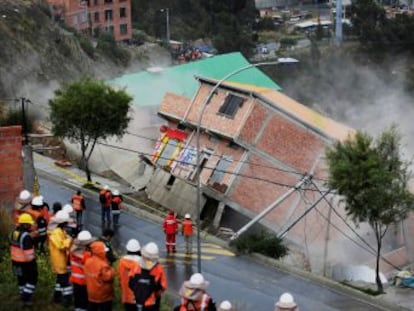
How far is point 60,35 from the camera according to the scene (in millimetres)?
60594

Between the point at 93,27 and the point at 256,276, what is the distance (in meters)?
64.2

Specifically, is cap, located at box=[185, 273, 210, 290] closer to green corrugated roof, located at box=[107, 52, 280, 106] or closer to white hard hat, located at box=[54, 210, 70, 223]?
white hard hat, located at box=[54, 210, 70, 223]

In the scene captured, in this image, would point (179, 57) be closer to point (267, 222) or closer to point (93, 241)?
point (267, 222)

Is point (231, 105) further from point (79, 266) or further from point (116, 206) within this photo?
point (79, 266)

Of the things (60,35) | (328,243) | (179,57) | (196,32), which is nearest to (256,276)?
(328,243)

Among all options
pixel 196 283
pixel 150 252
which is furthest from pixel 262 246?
pixel 196 283

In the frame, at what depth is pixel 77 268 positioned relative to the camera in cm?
1135

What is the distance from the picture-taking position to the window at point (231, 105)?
28562 millimetres

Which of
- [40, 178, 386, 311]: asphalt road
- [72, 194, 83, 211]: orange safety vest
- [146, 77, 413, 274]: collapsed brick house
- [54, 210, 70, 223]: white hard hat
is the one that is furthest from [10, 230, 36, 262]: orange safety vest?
[146, 77, 413, 274]: collapsed brick house

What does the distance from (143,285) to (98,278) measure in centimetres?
71

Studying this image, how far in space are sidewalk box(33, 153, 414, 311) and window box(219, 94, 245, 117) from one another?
426cm

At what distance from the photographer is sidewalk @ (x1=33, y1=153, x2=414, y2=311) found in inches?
767

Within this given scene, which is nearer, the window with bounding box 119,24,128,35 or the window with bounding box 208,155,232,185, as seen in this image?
the window with bounding box 208,155,232,185

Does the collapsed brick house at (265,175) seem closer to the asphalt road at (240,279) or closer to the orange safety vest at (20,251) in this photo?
the asphalt road at (240,279)
